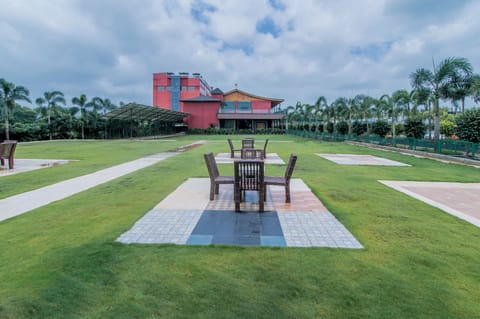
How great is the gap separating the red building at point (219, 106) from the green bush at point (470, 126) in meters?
43.8

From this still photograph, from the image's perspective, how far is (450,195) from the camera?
6.79 m

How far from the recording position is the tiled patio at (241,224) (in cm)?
397

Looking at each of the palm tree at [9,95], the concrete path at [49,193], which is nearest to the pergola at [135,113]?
the palm tree at [9,95]

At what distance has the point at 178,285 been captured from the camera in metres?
2.83

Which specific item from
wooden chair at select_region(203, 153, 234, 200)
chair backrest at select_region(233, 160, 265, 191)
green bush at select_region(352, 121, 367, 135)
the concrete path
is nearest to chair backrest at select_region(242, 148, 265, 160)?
the concrete path

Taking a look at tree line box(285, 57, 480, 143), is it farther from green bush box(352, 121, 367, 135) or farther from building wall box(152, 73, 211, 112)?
building wall box(152, 73, 211, 112)

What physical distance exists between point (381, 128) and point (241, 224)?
2579 centimetres

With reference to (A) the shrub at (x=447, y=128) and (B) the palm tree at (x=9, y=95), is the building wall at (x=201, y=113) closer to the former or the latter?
(B) the palm tree at (x=9, y=95)

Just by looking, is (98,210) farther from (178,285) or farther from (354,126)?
(354,126)

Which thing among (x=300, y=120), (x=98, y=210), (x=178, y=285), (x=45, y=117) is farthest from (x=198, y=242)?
(x=300, y=120)

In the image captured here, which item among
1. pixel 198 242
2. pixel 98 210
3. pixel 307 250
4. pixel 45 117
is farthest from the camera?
pixel 45 117

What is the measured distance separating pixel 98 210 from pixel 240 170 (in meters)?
2.60

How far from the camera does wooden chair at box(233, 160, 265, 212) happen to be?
5.18 m

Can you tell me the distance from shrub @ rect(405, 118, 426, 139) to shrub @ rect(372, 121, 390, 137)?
14.8ft
